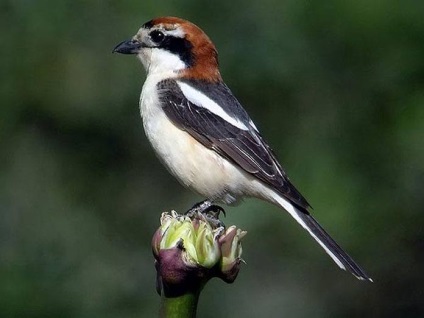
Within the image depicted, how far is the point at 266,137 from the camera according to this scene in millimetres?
6809

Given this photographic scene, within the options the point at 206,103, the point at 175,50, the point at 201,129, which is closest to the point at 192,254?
the point at 201,129

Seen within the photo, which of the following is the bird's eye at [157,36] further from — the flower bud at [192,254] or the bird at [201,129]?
the flower bud at [192,254]

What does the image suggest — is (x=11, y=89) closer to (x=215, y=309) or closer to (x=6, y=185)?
(x=6, y=185)

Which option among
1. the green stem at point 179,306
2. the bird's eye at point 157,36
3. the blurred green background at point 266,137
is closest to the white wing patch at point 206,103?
the bird's eye at point 157,36

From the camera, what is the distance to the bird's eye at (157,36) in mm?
4742

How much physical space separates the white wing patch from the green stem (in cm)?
238

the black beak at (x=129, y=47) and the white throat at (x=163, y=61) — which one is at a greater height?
the black beak at (x=129, y=47)

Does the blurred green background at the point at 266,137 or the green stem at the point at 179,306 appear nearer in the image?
the green stem at the point at 179,306

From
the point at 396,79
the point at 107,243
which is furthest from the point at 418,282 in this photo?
the point at 107,243

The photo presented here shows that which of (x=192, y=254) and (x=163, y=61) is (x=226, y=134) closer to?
(x=163, y=61)

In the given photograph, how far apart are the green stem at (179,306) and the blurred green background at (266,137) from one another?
384 cm

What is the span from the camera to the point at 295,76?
6.83m

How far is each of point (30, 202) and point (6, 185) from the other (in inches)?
7.7

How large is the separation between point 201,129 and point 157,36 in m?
0.51
